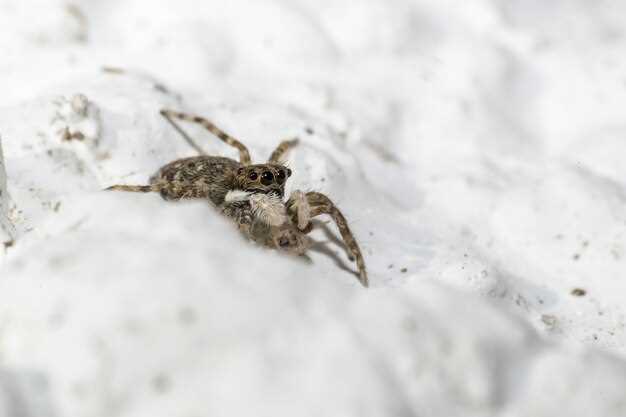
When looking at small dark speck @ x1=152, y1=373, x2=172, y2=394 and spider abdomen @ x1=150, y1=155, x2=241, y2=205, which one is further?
spider abdomen @ x1=150, y1=155, x2=241, y2=205

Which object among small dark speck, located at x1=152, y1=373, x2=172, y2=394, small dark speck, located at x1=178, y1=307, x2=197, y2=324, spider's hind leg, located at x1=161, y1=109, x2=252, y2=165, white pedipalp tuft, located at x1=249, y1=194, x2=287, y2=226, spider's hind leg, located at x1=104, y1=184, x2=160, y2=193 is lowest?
spider's hind leg, located at x1=104, y1=184, x2=160, y2=193

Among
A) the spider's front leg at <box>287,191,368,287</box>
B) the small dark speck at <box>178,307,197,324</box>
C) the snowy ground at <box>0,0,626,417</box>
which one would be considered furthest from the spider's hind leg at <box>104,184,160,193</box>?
the small dark speck at <box>178,307,197,324</box>

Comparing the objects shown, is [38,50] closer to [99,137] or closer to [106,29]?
[106,29]

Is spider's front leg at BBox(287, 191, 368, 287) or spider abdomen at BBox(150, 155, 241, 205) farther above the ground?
spider's front leg at BBox(287, 191, 368, 287)

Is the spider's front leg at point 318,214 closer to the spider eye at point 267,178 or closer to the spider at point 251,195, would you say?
the spider at point 251,195

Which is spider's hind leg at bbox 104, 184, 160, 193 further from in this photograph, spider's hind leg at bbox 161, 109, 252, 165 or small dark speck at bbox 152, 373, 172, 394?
small dark speck at bbox 152, 373, 172, 394

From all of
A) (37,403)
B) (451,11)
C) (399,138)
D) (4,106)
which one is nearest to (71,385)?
(37,403)
